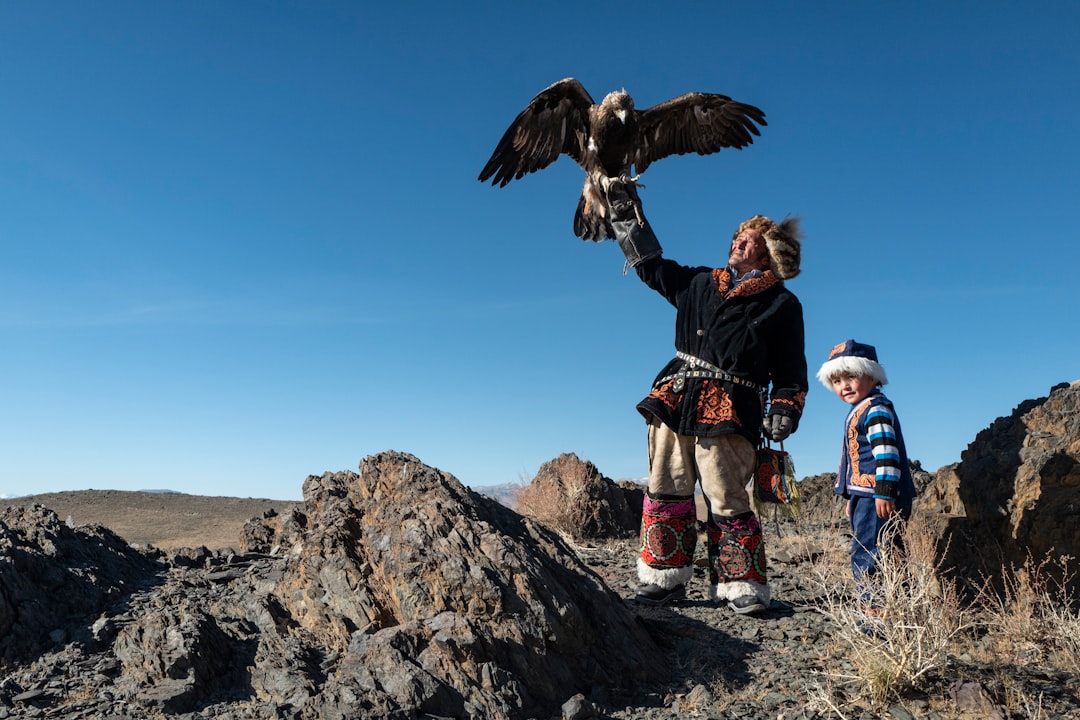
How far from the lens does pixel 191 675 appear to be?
12.1ft

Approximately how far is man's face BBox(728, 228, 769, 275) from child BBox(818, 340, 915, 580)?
2.49 feet

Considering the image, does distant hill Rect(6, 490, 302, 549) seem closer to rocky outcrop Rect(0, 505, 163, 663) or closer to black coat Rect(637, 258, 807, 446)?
rocky outcrop Rect(0, 505, 163, 663)

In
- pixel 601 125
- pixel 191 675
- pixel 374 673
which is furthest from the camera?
pixel 601 125

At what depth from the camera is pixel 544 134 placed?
19.0ft

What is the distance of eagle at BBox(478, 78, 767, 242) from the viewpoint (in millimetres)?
5547

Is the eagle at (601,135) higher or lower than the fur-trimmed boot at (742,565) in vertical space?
higher

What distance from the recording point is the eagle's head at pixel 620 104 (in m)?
5.55

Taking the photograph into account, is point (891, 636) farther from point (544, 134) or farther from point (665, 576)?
point (544, 134)

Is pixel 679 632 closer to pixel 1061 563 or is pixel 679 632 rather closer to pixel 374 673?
pixel 374 673

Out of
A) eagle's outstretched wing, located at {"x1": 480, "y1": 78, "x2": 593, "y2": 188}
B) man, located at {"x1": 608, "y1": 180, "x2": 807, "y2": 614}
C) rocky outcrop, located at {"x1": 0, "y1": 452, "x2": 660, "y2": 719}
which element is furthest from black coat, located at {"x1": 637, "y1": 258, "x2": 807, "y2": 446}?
eagle's outstretched wing, located at {"x1": 480, "y1": 78, "x2": 593, "y2": 188}

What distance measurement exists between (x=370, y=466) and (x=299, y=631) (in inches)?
40.0

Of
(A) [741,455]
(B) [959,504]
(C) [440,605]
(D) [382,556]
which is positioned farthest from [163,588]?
(B) [959,504]

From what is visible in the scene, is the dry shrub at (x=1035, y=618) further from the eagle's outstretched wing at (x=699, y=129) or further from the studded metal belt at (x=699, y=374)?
the eagle's outstretched wing at (x=699, y=129)

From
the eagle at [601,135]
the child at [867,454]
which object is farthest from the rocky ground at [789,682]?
the eagle at [601,135]
